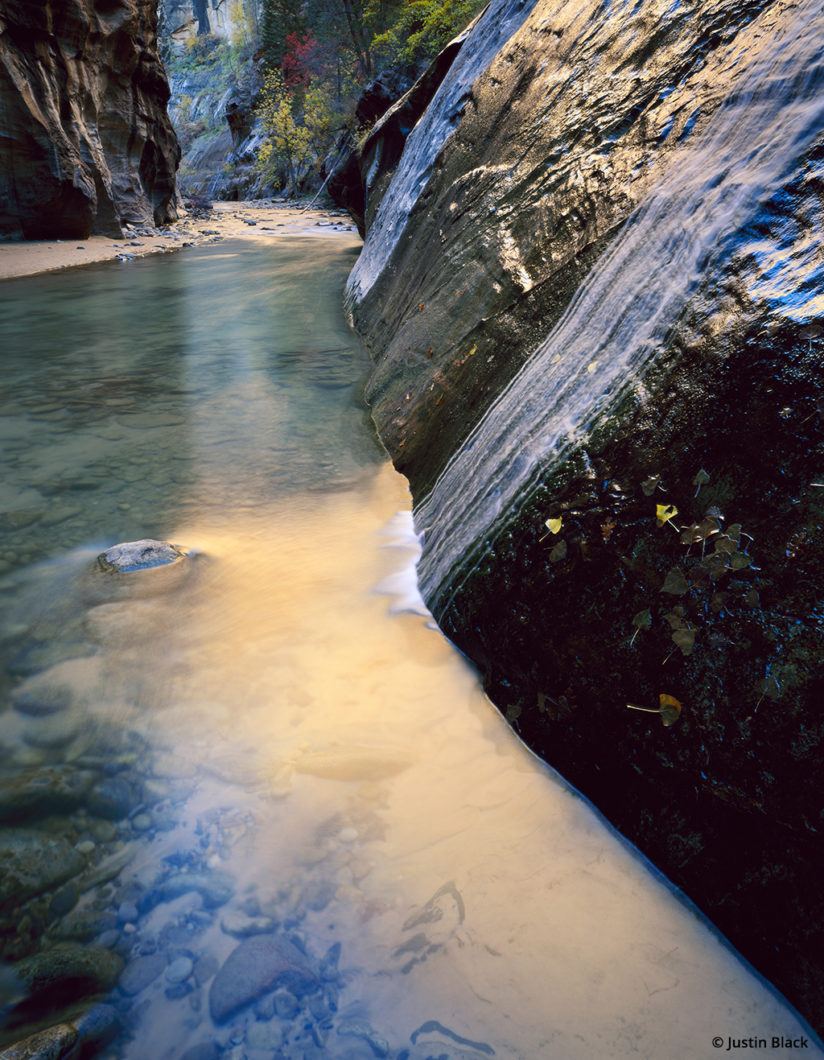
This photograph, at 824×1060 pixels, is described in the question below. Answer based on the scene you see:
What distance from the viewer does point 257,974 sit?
1.32m

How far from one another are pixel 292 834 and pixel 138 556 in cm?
159

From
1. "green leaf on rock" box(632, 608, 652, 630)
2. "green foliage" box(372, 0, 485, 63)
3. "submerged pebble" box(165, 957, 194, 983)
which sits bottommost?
"submerged pebble" box(165, 957, 194, 983)

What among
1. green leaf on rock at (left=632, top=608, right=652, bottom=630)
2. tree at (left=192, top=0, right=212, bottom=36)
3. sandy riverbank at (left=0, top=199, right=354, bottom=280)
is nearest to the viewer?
green leaf on rock at (left=632, top=608, right=652, bottom=630)

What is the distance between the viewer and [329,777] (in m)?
1.76

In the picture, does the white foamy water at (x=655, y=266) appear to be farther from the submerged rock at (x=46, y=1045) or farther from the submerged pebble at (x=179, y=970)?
the submerged rock at (x=46, y=1045)

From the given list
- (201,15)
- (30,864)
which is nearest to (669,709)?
(30,864)

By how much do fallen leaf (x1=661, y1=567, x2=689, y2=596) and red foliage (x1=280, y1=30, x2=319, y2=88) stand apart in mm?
39160

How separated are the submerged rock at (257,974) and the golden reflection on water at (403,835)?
0.15ft

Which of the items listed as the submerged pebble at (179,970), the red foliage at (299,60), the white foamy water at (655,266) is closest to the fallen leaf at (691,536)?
the white foamy water at (655,266)

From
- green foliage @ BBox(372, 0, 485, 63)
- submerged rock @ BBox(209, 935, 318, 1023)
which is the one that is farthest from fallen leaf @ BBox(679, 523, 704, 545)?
green foliage @ BBox(372, 0, 485, 63)

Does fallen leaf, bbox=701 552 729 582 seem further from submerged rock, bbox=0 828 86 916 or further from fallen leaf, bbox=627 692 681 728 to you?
submerged rock, bbox=0 828 86 916

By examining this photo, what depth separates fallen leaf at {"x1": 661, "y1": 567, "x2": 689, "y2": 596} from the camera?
1496mm

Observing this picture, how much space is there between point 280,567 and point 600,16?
3263 millimetres

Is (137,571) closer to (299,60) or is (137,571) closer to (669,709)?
(669,709)
